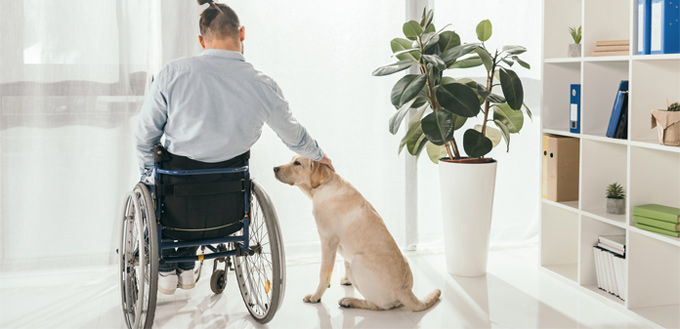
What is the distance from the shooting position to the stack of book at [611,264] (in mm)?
2852

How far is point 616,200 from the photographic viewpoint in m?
2.93

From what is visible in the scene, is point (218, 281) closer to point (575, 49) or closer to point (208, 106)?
point (208, 106)

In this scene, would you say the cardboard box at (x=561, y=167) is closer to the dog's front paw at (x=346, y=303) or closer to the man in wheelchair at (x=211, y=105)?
the dog's front paw at (x=346, y=303)

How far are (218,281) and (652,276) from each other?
1.94 m

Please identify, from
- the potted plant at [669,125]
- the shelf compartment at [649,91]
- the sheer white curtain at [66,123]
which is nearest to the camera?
the potted plant at [669,125]

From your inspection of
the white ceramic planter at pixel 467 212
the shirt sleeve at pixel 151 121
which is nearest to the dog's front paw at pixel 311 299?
the white ceramic planter at pixel 467 212

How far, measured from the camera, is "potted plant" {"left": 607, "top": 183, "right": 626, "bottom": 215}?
2928 mm

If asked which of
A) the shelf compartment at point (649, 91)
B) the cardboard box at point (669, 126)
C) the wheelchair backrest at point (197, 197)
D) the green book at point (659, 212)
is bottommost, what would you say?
the green book at point (659, 212)

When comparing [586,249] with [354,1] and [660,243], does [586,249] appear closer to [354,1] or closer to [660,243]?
[660,243]

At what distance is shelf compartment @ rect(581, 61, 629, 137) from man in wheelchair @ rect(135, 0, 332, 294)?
148 centimetres

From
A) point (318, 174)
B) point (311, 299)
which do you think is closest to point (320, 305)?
point (311, 299)

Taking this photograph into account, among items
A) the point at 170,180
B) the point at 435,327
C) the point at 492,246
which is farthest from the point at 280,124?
the point at 492,246

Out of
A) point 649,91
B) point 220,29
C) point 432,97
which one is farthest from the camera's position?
point 432,97

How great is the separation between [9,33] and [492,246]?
2.93m
